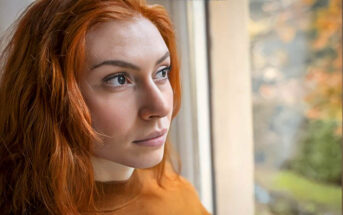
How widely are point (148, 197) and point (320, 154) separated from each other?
1.23 m

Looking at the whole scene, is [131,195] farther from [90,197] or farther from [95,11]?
[95,11]

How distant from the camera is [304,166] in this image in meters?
1.70

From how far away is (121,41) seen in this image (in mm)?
545

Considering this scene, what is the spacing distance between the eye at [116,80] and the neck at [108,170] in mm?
115

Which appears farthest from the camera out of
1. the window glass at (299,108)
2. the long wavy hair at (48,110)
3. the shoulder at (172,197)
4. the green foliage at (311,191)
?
the green foliage at (311,191)

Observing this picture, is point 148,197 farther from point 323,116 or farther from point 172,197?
point 323,116

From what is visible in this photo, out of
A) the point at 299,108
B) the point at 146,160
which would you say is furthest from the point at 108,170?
the point at 299,108

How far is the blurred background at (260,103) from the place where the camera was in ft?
2.45

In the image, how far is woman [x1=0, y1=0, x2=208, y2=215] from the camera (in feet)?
1.75

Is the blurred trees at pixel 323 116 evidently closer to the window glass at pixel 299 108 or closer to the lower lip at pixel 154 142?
the window glass at pixel 299 108

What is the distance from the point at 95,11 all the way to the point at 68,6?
1.4 inches

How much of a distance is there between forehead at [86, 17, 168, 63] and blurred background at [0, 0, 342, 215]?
0.10m

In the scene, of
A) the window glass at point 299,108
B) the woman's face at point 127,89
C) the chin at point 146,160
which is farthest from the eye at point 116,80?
the window glass at point 299,108

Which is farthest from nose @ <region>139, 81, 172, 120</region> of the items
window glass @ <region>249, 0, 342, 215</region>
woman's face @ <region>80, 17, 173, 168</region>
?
window glass @ <region>249, 0, 342, 215</region>
